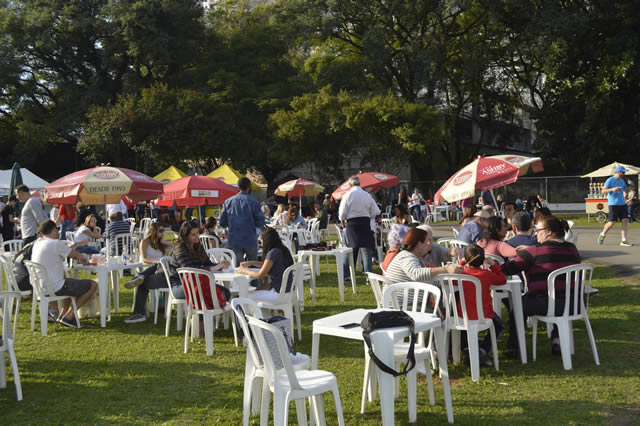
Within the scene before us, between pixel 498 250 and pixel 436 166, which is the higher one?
pixel 436 166

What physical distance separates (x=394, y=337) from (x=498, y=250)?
3.18 metres

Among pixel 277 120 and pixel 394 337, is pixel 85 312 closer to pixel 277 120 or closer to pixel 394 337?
pixel 394 337

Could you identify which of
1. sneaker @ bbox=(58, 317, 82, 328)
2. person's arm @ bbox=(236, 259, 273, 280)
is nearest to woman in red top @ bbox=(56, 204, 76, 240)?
sneaker @ bbox=(58, 317, 82, 328)

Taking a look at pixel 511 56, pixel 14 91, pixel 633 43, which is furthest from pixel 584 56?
pixel 14 91

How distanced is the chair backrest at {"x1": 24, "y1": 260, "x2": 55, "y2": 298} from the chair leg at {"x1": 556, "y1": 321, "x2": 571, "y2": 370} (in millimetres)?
5887

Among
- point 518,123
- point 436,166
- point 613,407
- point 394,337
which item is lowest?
point 613,407

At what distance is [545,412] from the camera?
14.9 ft

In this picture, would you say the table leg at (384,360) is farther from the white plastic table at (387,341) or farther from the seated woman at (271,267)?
the seated woman at (271,267)

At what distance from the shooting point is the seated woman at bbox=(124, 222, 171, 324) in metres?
7.98

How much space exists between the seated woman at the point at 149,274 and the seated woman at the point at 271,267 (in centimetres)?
181

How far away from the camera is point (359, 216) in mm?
10055

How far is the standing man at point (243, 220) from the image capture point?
863cm

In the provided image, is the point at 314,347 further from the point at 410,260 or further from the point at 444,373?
the point at 410,260

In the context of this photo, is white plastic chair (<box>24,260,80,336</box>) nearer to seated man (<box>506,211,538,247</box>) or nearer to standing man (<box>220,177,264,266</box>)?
standing man (<box>220,177,264,266</box>)
